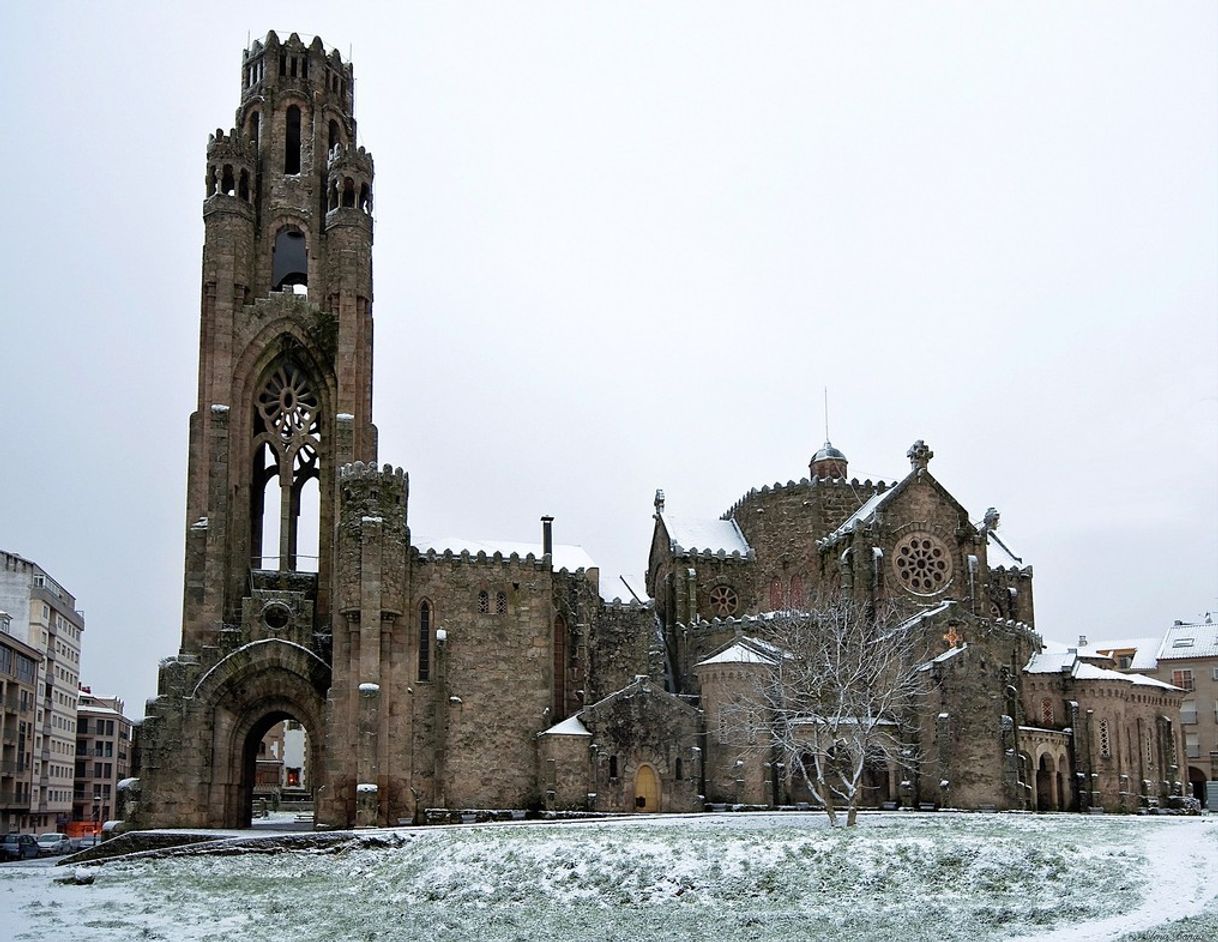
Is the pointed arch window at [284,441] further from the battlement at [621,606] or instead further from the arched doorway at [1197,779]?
the arched doorway at [1197,779]

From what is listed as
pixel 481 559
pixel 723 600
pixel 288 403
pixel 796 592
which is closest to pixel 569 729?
pixel 481 559

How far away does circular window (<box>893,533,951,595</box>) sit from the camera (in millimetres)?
59125

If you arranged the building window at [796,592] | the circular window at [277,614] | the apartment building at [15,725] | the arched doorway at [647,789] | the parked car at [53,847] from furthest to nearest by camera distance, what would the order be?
1. the apartment building at [15,725]
2. the parked car at [53,847]
3. the building window at [796,592]
4. the arched doorway at [647,789]
5. the circular window at [277,614]

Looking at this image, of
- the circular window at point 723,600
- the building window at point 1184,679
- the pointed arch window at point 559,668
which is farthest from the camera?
the building window at point 1184,679

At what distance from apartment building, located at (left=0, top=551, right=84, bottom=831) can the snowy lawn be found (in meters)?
61.2

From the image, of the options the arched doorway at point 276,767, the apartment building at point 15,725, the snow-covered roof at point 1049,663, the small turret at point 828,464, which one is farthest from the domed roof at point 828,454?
the apartment building at point 15,725

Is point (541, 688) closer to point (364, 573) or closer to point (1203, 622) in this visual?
point (364, 573)

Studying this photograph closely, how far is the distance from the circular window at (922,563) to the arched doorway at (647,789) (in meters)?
14.8

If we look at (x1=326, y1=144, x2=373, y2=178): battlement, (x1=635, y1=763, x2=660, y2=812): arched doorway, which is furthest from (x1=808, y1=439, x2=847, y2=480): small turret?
(x1=326, y1=144, x2=373, y2=178): battlement

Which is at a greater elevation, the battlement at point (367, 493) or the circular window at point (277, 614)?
the battlement at point (367, 493)

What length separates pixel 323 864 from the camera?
38.2 m

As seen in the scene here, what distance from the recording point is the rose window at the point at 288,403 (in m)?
54.0

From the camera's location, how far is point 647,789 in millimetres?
52438

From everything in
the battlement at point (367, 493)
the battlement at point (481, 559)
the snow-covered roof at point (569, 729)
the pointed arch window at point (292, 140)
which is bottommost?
the snow-covered roof at point (569, 729)
